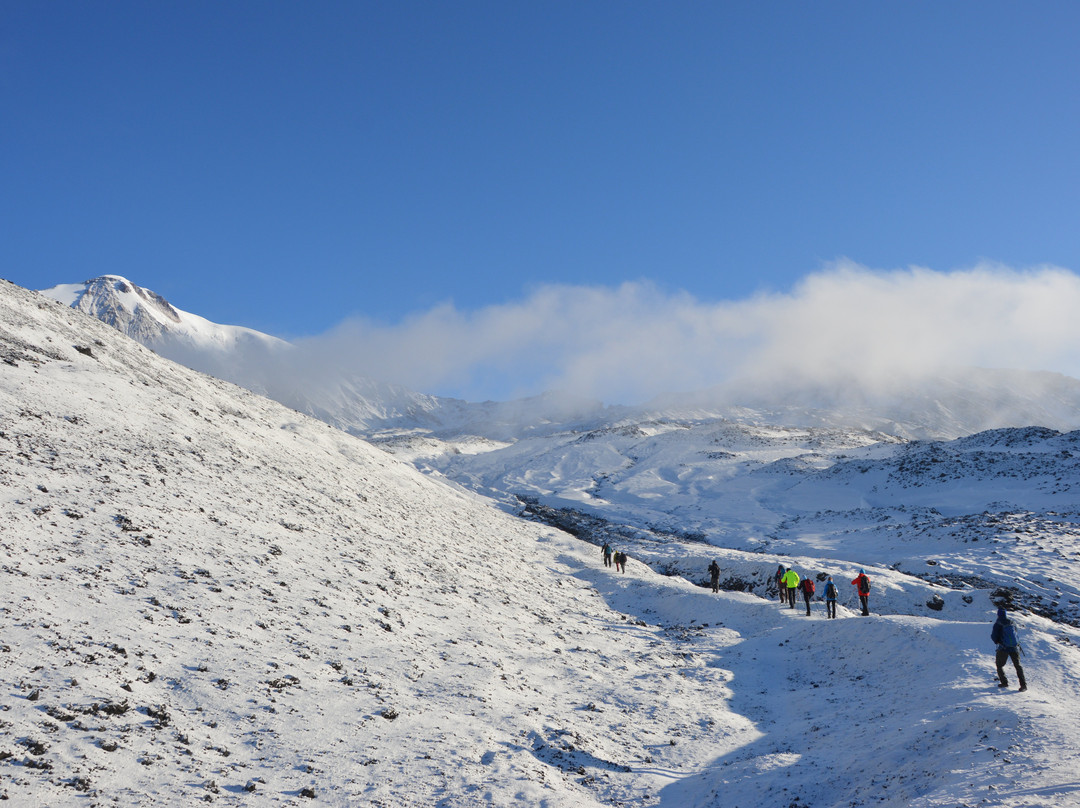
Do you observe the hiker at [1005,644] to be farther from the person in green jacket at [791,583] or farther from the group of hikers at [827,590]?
the person in green jacket at [791,583]

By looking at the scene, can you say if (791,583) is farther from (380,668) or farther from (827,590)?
(380,668)

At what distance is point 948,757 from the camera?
384 inches

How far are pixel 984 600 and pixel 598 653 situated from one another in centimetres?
2196

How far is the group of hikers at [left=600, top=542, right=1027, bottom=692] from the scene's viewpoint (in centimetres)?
1302

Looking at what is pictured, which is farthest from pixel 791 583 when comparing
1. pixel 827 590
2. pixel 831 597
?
pixel 827 590

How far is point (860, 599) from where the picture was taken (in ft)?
79.3

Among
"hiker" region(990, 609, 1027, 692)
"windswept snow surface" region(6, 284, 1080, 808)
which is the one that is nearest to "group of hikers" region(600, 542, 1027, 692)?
"hiker" region(990, 609, 1027, 692)

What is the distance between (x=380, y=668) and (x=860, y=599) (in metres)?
20.2

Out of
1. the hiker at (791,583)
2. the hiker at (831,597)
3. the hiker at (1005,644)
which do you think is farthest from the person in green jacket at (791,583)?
the hiker at (1005,644)

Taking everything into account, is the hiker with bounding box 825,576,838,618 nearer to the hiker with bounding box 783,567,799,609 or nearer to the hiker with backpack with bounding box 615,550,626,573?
the hiker with bounding box 783,567,799,609

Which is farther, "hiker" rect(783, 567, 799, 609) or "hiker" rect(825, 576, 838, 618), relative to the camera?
"hiker" rect(783, 567, 799, 609)

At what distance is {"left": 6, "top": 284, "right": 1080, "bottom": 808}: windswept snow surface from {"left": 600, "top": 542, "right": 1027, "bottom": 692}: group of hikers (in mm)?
699

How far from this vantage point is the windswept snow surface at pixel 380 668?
30.4 feet

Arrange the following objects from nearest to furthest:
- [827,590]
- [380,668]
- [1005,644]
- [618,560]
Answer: [1005,644] → [380,668] → [827,590] → [618,560]
